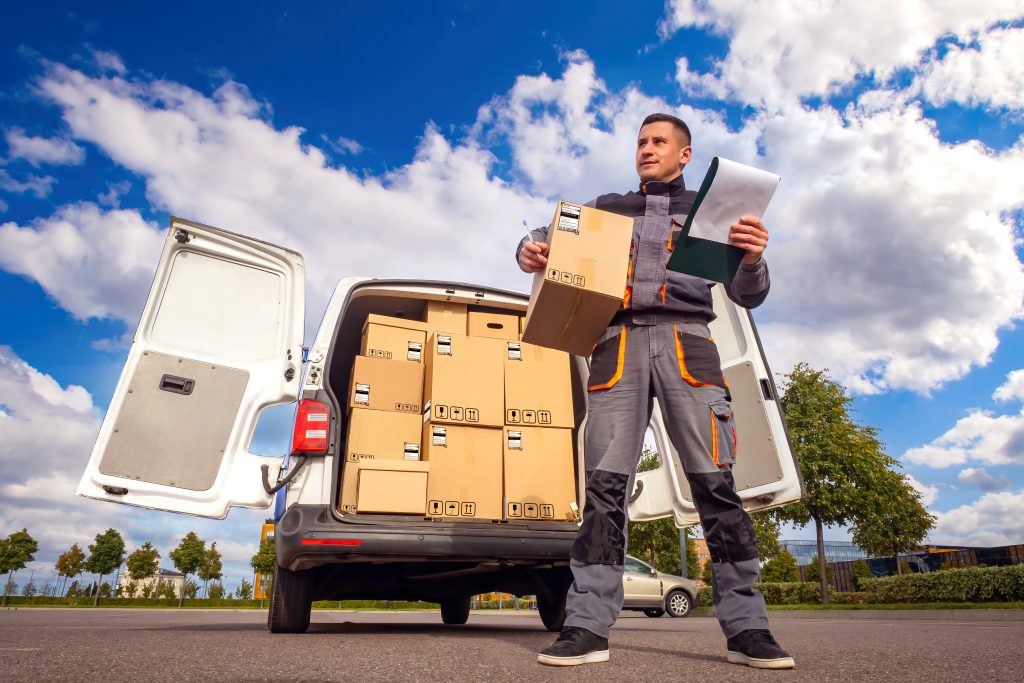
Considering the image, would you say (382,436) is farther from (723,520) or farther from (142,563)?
(142,563)

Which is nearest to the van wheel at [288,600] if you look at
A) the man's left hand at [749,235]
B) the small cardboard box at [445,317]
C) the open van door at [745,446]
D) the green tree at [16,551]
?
the small cardboard box at [445,317]

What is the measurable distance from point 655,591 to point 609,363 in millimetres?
12103

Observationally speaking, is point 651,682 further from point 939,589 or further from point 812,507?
point 812,507

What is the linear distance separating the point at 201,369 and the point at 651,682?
3.00 metres

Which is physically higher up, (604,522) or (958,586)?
(958,586)

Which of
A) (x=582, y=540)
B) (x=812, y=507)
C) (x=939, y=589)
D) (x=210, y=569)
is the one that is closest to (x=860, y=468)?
(x=812, y=507)

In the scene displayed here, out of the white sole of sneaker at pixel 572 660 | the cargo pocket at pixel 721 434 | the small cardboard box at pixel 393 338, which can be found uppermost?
the small cardboard box at pixel 393 338

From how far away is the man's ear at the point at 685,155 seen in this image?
2.92 metres

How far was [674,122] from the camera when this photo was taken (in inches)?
116

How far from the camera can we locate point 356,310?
4.54 meters

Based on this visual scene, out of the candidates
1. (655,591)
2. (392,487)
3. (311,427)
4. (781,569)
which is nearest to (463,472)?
(392,487)

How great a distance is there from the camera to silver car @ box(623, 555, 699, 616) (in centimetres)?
1341

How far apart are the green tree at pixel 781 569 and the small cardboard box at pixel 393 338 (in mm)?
34724

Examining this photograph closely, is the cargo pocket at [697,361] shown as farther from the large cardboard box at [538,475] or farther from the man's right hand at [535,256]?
the large cardboard box at [538,475]
